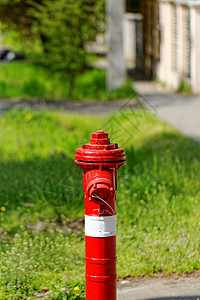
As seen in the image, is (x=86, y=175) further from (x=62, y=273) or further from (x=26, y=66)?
(x=26, y=66)

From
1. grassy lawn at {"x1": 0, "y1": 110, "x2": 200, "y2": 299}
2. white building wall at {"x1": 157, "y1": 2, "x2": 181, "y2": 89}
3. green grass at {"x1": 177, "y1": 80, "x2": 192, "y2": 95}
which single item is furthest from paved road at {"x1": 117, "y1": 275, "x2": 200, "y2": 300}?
white building wall at {"x1": 157, "y1": 2, "x2": 181, "y2": 89}

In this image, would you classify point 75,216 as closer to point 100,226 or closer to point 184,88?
point 100,226

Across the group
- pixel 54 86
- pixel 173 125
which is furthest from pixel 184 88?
pixel 173 125

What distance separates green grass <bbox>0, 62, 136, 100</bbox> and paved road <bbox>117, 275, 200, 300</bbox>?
39.6 feet

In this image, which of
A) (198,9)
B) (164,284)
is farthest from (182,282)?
(198,9)

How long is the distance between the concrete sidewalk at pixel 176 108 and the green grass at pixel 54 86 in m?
0.90

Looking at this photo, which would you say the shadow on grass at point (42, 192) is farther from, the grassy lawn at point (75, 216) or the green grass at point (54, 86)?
the green grass at point (54, 86)

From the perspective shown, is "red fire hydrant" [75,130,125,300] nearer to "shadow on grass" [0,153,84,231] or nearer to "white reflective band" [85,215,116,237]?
"white reflective band" [85,215,116,237]

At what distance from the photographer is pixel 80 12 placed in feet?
53.0

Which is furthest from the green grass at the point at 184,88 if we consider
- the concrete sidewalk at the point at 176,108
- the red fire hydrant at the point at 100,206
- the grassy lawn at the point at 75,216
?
the red fire hydrant at the point at 100,206

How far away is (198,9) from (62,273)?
11.7m

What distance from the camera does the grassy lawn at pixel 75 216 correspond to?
508cm

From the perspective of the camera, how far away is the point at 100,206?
13.1 ft

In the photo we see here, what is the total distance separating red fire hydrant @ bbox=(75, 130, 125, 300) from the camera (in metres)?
3.93
